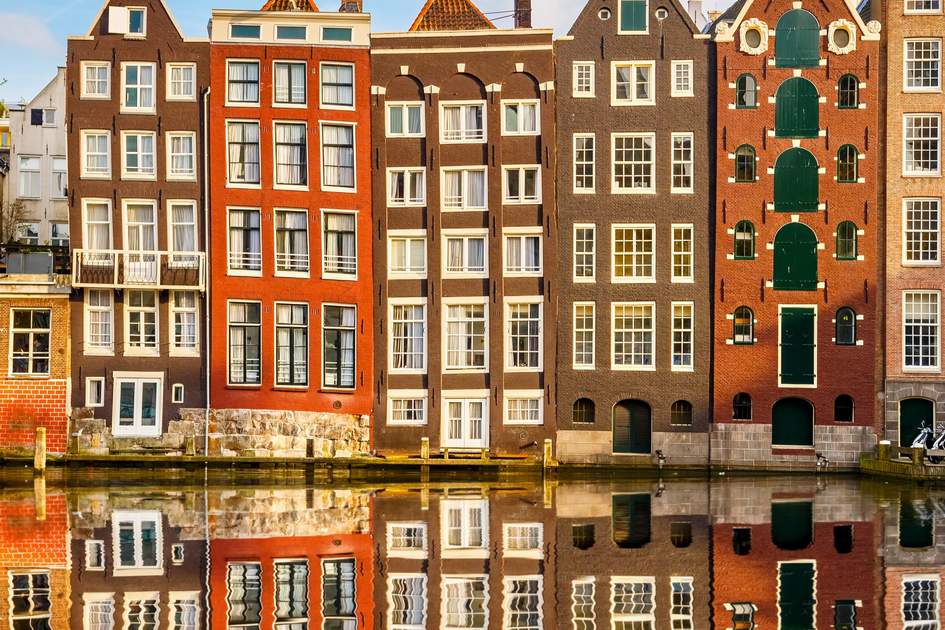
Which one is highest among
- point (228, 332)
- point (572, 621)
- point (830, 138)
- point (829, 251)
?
point (830, 138)

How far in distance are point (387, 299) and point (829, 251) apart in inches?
652

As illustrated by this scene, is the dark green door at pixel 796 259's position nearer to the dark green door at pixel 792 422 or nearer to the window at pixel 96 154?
the dark green door at pixel 792 422

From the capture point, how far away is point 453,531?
3666cm

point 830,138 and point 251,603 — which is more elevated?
point 830,138

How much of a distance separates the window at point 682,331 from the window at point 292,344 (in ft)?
45.3

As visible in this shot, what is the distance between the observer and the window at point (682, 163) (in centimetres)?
5062

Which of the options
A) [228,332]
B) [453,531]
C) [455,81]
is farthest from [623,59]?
[453,531]

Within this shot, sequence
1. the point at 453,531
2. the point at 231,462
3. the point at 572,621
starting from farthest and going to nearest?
1. the point at 231,462
2. the point at 453,531
3. the point at 572,621

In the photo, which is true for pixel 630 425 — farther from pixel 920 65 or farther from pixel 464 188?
pixel 920 65

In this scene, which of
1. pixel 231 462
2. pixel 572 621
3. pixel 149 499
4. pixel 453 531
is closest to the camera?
pixel 572 621

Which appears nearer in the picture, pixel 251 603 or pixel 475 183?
pixel 251 603

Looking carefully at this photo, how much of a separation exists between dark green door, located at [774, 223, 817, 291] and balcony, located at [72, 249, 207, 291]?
21.4 metres

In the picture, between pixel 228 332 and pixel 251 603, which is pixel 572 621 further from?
pixel 228 332

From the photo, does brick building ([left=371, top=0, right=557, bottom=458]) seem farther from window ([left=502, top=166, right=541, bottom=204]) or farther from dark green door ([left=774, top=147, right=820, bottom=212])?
dark green door ([left=774, top=147, right=820, bottom=212])
